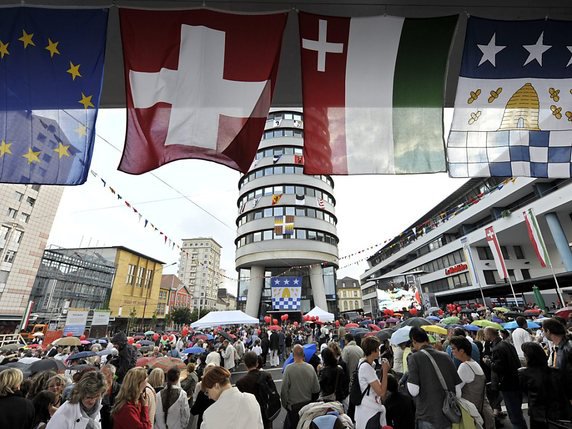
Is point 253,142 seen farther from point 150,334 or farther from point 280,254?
point 280,254

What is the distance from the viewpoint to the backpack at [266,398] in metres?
4.31

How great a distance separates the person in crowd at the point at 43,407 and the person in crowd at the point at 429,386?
177 inches

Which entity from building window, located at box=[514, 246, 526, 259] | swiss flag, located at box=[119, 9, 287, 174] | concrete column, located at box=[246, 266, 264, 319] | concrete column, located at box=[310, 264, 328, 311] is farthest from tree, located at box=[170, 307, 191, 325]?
swiss flag, located at box=[119, 9, 287, 174]

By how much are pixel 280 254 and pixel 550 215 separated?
87.4ft

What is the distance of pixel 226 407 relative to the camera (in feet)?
8.71

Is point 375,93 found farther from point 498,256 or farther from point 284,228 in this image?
point 284,228

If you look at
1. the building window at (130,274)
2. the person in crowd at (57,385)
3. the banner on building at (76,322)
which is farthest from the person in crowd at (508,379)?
the building window at (130,274)

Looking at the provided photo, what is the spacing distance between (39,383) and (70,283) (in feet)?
180

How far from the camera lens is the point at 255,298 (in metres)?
37.7

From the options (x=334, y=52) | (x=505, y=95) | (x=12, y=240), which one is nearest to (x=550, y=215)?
(x=505, y=95)

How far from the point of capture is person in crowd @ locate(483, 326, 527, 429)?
16.4ft

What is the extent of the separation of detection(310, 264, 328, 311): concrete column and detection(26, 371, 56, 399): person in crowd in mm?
34564

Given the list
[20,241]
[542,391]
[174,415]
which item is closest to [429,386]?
[542,391]

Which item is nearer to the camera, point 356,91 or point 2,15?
point 2,15
